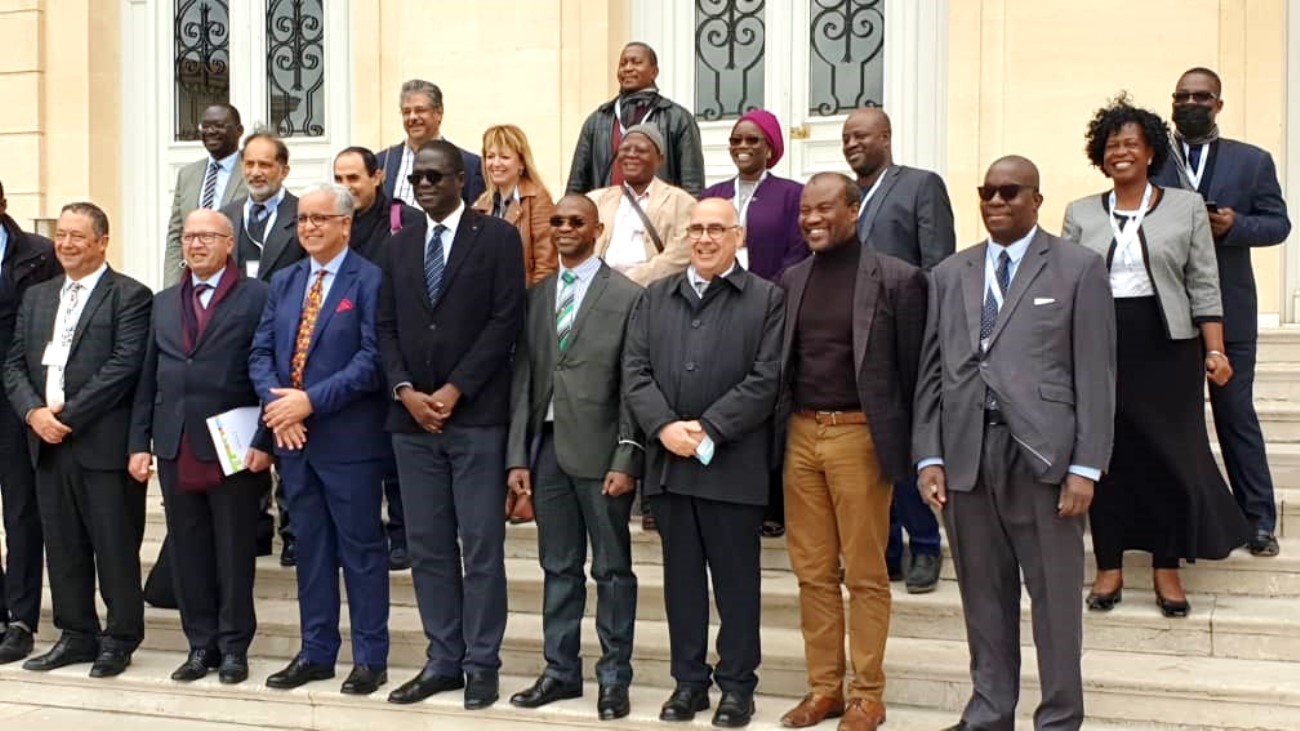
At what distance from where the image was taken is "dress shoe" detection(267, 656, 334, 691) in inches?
267

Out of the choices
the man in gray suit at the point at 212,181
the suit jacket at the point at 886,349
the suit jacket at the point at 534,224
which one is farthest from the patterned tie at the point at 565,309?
the man in gray suit at the point at 212,181

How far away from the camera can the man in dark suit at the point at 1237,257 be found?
22.2 feet

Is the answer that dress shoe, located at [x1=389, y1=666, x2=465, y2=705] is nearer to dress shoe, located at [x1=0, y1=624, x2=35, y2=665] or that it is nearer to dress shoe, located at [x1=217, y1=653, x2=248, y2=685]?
dress shoe, located at [x1=217, y1=653, x2=248, y2=685]

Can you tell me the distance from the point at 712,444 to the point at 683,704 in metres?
1.01

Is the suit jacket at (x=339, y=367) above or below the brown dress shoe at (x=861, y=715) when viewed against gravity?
above

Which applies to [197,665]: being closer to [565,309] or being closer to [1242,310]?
[565,309]

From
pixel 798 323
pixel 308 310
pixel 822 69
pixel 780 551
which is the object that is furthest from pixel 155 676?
pixel 822 69

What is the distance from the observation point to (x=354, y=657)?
6.77 m

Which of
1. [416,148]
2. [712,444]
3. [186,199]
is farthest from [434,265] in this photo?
[186,199]

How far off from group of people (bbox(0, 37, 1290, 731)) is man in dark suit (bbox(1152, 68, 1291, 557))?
0.02 m

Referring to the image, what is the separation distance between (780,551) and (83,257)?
11.2ft

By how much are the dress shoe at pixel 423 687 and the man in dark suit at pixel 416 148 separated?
7.68 feet

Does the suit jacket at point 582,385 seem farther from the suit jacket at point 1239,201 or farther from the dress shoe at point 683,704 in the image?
the suit jacket at point 1239,201

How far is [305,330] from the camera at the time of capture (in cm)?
673
